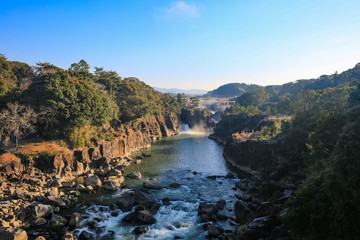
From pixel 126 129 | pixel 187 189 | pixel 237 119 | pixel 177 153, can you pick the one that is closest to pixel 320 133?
pixel 187 189

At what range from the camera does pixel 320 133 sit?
967 inches

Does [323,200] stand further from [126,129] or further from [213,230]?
[126,129]

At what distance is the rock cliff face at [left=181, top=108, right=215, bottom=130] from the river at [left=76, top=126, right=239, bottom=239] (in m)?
63.2

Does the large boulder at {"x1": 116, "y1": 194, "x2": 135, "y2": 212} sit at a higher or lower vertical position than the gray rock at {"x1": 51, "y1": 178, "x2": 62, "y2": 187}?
lower

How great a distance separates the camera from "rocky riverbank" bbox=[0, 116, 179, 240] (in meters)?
22.0

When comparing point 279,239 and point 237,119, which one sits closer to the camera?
point 279,239

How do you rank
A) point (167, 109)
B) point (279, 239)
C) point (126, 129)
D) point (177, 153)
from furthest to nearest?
point (167, 109)
point (126, 129)
point (177, 153)
point (279, 239)

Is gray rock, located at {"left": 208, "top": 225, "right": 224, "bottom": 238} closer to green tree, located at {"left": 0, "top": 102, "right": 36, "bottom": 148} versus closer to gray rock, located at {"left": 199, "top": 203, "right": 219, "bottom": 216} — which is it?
gray rock, located at {"left": 199, "top": 203, "right": 219, "bottom": 216}

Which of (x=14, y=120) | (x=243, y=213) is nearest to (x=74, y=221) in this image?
(x=243, y=213)

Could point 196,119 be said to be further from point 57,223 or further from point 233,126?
point 57,223

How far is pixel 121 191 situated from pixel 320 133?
2909 cm

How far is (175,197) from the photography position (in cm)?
3108

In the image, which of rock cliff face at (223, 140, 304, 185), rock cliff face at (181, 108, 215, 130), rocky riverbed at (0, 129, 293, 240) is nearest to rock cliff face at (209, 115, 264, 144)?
rock cliff face at (181, 108, 215, 130)

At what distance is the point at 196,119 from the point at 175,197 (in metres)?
91.2
